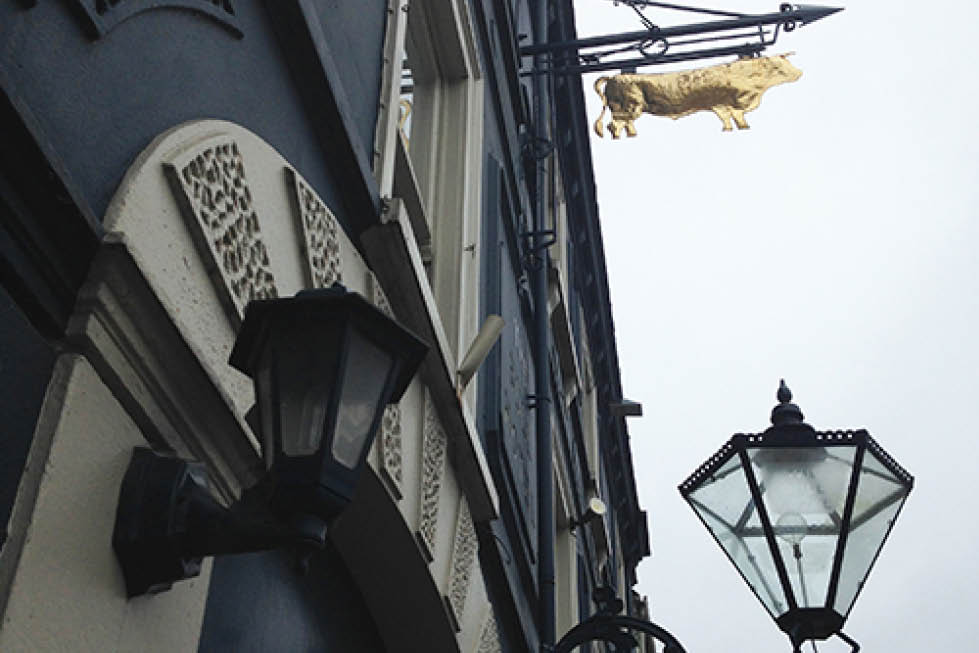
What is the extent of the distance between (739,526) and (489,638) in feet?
5.55

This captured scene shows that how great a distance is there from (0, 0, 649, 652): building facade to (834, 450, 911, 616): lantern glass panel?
4.91 feet

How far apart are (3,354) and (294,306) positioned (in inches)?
21.5

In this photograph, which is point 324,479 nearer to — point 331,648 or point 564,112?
point 331,648

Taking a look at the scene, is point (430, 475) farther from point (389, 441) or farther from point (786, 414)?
point (786, 414)

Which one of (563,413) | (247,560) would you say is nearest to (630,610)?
(563,413)

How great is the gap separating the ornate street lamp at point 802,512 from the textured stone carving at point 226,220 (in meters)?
2.14

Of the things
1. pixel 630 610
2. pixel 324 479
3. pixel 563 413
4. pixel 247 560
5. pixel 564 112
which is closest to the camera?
pixel 324 479

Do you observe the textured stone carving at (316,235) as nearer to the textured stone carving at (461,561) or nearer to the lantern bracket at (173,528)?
the lantern bracket at (173,528)

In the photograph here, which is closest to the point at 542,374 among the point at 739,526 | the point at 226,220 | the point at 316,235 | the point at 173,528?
the point at 739,526

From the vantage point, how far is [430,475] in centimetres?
475

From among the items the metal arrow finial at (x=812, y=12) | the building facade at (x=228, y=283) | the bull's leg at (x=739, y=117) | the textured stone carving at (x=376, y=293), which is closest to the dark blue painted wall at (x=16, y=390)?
the building facade at (x=228, y=283)

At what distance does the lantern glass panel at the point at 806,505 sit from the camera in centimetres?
427

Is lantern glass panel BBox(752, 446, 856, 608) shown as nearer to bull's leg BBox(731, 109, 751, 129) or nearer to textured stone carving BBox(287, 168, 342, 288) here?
textured stone carving BBox(287, 168, 342, 288)

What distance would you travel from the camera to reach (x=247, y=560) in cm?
344
